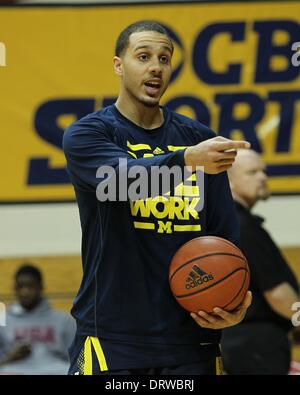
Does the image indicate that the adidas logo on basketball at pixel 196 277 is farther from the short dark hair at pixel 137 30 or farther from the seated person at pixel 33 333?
the seated person at pixel 33 333

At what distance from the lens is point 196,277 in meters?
4.01

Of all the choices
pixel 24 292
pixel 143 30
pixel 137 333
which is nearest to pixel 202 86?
pixel 24 292

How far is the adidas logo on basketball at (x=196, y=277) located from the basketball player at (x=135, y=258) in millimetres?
128

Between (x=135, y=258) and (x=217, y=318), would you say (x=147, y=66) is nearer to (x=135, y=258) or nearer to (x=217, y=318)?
(x=135, y=258)

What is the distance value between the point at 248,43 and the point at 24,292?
2.93m

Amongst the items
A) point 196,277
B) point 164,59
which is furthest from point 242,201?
point 196,277

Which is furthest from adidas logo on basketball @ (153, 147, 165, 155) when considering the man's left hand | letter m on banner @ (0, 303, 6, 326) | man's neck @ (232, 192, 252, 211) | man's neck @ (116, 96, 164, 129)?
letter m on banner @ (0, 303, 6, 326)

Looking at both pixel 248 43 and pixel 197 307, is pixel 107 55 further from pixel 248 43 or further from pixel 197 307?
pixel 197 307

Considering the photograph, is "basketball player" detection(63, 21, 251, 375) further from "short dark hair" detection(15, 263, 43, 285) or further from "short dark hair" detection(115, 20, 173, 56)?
"short dark hair" detection(15, 263, 43, 285)

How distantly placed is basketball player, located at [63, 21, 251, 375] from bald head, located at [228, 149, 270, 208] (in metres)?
2.47

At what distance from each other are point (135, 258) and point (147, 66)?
0.86 m

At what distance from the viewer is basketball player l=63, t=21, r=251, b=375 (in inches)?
158

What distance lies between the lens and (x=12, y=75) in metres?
8.05

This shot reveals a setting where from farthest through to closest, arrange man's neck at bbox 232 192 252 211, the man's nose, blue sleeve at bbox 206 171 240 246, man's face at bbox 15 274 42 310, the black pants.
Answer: man's face at bbox 15 274 42 310
man's neck at bbox 232 192 252 211
the black pants
blue sleeve at bbox 206 171 240 246
the man's nose
